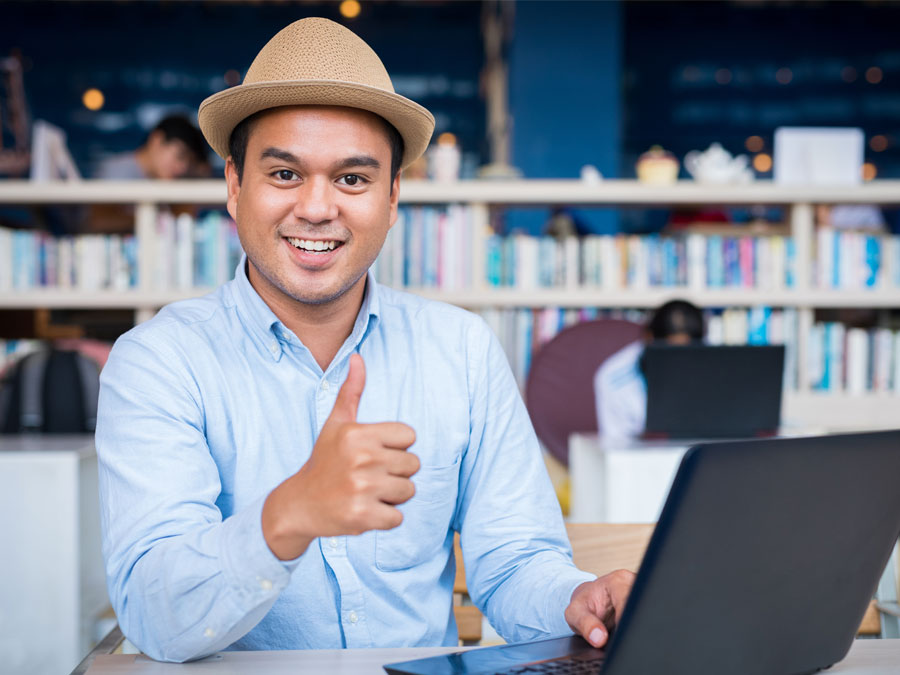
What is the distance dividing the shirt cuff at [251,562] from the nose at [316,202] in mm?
473

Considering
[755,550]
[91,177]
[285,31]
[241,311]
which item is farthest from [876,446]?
[91,177]

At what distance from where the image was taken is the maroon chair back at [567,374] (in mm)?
3791

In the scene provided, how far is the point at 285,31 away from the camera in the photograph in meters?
1.25

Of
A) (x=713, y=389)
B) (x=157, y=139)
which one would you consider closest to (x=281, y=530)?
(x=713, y=389)

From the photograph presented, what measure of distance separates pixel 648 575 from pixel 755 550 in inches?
3.7

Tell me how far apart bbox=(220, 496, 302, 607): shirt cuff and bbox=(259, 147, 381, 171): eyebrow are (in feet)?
1.69

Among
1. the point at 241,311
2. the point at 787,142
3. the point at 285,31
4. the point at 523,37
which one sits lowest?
the point at 241,311

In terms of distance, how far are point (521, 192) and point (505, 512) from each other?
262 cm

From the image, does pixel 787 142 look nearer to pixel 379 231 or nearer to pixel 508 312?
pixel 508 312

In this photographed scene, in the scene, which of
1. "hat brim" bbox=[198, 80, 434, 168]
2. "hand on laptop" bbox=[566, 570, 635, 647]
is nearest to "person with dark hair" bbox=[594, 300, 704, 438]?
"hat brim" bbox=[198, 80, 434, 168]

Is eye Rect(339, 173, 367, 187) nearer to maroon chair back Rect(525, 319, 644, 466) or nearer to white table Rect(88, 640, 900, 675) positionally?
white table Rect(88, 640, 900, 675)

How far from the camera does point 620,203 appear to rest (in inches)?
152

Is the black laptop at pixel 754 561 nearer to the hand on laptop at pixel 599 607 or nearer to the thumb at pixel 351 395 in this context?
the hand on laptop at pixel 599 607

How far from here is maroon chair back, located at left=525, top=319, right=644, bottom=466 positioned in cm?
379
